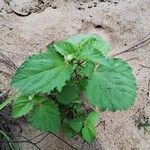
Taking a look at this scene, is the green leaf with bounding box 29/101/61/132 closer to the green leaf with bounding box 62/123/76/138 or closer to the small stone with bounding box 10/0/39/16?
the green leaf with bounding box 62/123/76/138

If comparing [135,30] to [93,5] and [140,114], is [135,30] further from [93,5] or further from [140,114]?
[140,114]

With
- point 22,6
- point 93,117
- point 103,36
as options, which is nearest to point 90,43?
point 93,117

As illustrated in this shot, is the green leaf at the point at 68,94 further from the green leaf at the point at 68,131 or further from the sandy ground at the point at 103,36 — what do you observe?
Answer: the sandy ground at the point at 103,36

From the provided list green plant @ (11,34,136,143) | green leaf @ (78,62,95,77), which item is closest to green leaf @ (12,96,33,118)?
green plant @ (11,34,136,143)

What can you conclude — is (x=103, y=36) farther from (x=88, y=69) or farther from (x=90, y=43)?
(x=88, y=69)

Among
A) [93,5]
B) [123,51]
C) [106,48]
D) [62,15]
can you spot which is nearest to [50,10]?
[62,15]

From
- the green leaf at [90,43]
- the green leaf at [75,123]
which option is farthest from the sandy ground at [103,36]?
the green leaf at [90,43]
